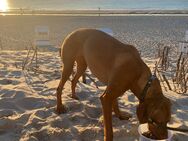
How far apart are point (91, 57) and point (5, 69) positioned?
384 centimetres

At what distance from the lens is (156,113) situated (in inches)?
155

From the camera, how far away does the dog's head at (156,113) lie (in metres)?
3.95

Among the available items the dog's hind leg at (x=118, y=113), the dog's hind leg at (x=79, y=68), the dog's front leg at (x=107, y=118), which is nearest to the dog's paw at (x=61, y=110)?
the dog's hind leg at (x=79, y=68)

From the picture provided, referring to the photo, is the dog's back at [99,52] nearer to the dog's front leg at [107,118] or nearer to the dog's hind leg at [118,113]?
the dog's front leg at [107,118]

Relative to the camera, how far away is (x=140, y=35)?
18297 mm

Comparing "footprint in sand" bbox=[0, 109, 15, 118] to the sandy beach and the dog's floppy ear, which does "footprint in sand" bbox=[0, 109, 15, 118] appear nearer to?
the sandy beach

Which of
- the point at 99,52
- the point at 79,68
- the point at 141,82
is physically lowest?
the point at 79,68

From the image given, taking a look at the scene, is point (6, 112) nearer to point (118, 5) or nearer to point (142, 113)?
point (142, 113)

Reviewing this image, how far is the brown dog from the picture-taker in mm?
4055

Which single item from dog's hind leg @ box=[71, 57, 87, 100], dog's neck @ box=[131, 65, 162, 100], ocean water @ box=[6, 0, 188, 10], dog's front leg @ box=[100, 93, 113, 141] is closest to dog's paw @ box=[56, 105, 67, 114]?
dog's hind leg @ box=[71, 57, 87, 100]

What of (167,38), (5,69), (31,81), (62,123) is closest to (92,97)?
(62,123)

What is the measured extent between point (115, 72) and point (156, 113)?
0.90 metres

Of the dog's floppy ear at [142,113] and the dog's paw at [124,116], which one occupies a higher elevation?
the dog's floppy ear at [142,113]

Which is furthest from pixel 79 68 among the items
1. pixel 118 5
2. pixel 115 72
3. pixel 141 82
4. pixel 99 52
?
pixel 118 5
